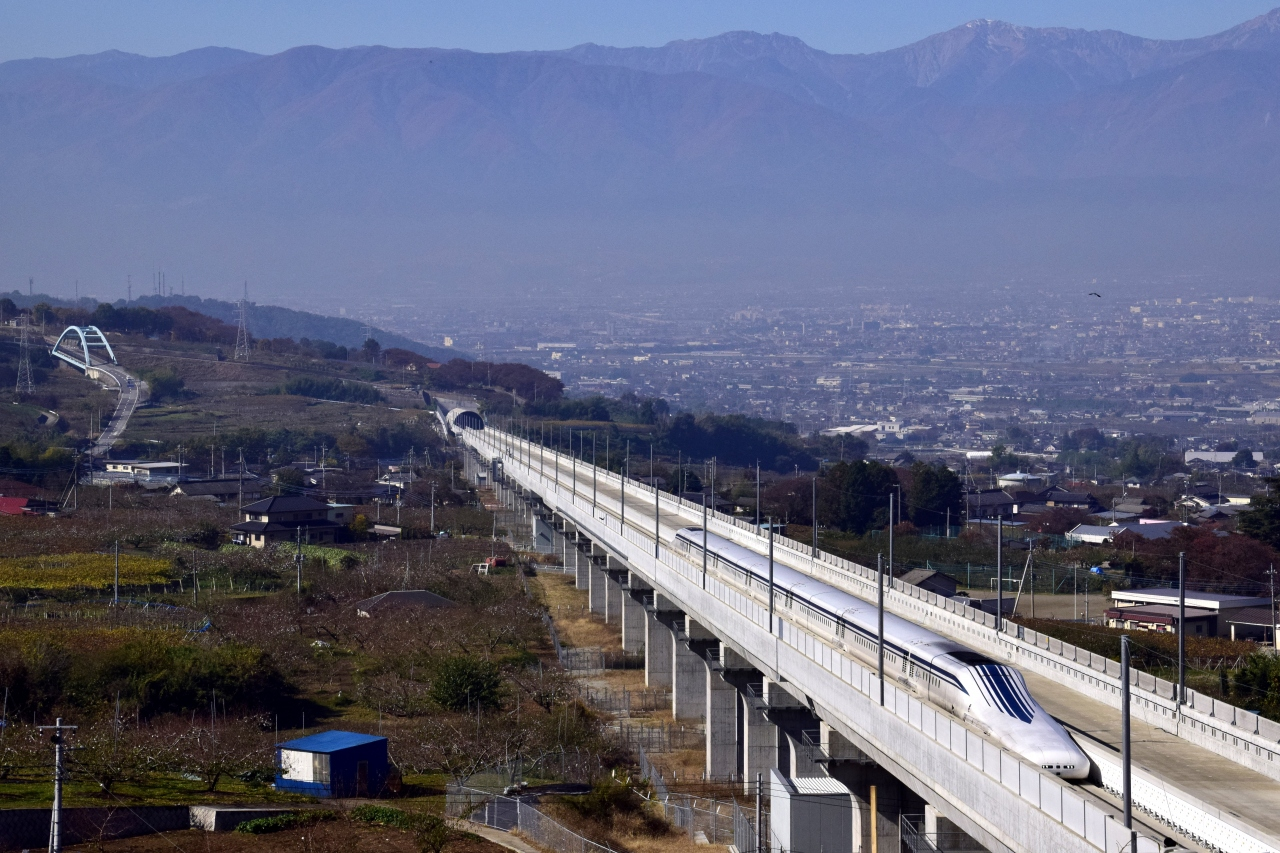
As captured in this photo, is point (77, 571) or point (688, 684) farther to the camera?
point (77, 571)

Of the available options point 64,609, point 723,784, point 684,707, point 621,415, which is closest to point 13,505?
point 64,609

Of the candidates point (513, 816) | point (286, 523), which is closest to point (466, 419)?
point (286, 523)

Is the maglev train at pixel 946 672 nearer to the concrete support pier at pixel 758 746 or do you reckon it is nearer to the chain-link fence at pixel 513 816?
the concrete support pier at pixel 758 746

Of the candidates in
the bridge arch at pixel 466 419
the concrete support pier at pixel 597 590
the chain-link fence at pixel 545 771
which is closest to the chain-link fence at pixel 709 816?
the chain-link fence at pixel 545 771

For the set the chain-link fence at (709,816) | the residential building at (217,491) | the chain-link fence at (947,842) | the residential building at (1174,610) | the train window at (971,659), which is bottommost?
the chain-link fence at (709,816)

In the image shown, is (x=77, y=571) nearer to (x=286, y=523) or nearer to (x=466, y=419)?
(x=286, y=523)

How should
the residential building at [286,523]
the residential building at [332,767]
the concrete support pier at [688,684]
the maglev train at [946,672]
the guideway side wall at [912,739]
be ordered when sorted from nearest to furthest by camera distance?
the guideway side wall at [912,739] < the maglev train at [946,672] < the residential building at [332,767] < the concrete support pier at [688,684] < the residential building at [286,523]

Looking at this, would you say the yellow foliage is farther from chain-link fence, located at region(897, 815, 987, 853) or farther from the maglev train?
chain-link fence, located at region(897, 815, 987, 853)
